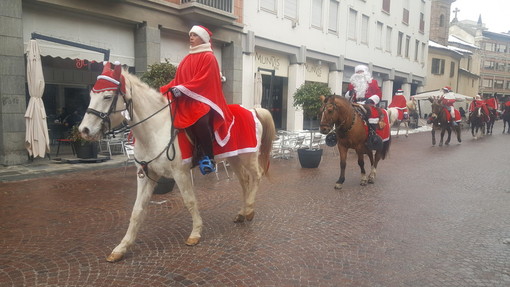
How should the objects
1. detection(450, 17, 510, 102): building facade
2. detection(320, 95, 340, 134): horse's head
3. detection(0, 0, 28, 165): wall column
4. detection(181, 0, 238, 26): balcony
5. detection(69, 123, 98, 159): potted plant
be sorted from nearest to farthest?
1. detection(320, 95, 340, 134): horse's head
2. detection(0, 0, 28, 165): wall column
3. detection(69, 123, 98, 159): potted plant
4. detection(181, 0, 238, 26): balcony
5. detection(450, 17, 510, 102): building facade

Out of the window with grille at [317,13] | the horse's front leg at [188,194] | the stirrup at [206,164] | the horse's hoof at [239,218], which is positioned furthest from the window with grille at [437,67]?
the horse's front leg at [188,194]

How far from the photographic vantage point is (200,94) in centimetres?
438

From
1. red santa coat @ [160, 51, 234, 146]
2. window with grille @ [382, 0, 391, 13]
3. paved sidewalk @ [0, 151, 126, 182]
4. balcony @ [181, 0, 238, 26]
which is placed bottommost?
paved sidewalk @ [0, 151, 126, 182]

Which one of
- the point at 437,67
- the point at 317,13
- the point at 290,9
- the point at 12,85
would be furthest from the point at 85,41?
the point at 437,67

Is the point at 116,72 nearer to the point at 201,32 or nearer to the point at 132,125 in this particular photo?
the point at 132,125

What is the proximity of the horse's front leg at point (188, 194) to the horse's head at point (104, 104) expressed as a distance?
92 centimetres

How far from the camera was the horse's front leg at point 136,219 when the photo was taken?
161 inches

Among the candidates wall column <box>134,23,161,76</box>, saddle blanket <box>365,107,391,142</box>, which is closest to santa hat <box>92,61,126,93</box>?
saddle blanket <box>365,107,391,142</box>

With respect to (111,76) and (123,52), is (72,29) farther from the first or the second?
(111,76)

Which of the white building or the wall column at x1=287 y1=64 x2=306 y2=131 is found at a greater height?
the white building

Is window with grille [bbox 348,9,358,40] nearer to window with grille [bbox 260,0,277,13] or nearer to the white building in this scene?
the white building

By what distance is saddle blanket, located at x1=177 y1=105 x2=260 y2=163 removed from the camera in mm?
4352

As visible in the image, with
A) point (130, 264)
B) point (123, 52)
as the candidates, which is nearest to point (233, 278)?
point (130, 264)

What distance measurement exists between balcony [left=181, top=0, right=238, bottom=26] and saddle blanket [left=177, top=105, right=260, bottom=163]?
364 inches
